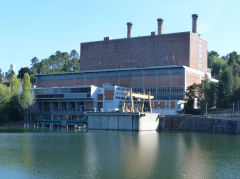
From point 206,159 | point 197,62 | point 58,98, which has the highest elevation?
point 197,62

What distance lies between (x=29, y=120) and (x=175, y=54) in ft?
197

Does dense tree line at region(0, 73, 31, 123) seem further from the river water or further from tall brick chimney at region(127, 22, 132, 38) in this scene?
the river water

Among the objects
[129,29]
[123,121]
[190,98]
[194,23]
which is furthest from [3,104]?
[194,23]

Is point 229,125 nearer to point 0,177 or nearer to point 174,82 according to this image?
point 174,82

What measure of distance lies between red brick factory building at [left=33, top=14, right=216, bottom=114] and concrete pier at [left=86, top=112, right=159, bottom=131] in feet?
46.8

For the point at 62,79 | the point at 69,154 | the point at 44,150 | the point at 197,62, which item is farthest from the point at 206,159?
the point at 62,79

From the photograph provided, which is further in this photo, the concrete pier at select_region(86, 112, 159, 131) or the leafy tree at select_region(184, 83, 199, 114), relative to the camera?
the leafy tree at select_region(184, 83, 199, 114)

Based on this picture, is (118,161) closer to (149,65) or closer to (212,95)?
(212,95)

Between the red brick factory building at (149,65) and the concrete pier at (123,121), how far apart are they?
46.8 ft

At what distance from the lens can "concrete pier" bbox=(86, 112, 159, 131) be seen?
4188 inches

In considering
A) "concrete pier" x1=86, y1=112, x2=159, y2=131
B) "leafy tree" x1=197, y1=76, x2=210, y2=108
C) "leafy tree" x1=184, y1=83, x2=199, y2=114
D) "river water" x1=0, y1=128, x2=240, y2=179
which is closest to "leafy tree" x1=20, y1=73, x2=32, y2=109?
"concrete pier" x1=86, y1=112, x2=159, y2=131

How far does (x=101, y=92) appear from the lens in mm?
130000


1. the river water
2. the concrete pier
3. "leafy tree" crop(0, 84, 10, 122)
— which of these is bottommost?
the river water

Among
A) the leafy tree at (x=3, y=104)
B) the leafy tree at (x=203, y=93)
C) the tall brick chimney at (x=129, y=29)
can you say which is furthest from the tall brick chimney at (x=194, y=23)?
the leafy tree at (x=3, y=104)
